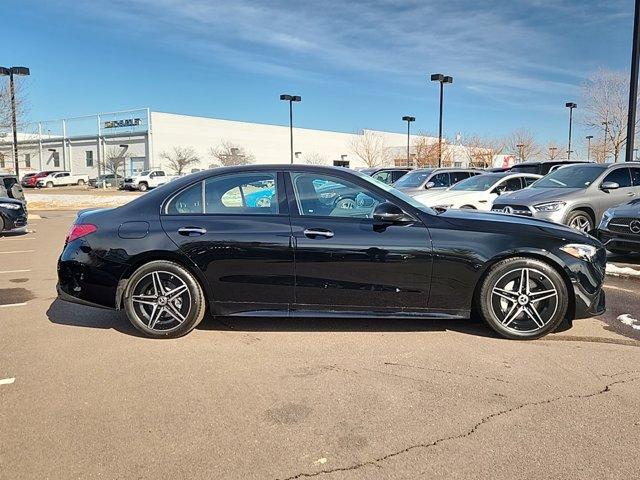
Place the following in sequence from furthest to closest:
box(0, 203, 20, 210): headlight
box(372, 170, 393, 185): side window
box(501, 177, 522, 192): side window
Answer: box(372, 170, 393, 185): side window < box(501, 177, 522, 192): side window < box(0, 203, 20, 210): headlight

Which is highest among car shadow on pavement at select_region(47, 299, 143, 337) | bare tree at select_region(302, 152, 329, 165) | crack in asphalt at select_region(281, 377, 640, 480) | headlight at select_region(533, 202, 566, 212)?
bare tree at select_region(302, 152, 329, 165)

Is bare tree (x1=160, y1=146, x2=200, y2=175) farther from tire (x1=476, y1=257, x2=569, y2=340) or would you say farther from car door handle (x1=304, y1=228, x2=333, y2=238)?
tire (x1=476, y1=257, x2=569, y2=340)

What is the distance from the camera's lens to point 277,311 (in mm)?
4766

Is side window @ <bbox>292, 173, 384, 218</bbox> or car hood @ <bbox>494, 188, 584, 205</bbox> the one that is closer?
side window @ <bbox>292, 173, 384, 218</bbox>

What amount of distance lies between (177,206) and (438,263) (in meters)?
2.40

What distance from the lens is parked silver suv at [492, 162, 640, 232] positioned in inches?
382

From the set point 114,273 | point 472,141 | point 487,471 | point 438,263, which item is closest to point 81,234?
point 114,273

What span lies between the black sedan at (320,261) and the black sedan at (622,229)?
150 inches

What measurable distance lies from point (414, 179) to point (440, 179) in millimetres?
788

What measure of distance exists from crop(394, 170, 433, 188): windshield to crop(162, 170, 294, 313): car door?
36.3 ft

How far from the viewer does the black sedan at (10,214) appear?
12.7 m

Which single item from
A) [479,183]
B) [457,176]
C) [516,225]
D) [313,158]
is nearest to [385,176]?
[457,176]

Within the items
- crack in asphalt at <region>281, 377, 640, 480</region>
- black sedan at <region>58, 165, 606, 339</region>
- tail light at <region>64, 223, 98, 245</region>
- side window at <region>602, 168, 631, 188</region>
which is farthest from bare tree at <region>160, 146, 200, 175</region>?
crack in asphalt at <region>281, 377, 640, 480</region>

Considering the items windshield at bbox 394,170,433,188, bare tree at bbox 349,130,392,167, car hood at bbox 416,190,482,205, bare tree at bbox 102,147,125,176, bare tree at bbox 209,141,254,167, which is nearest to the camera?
car hood at bbox 416,190,482,205
